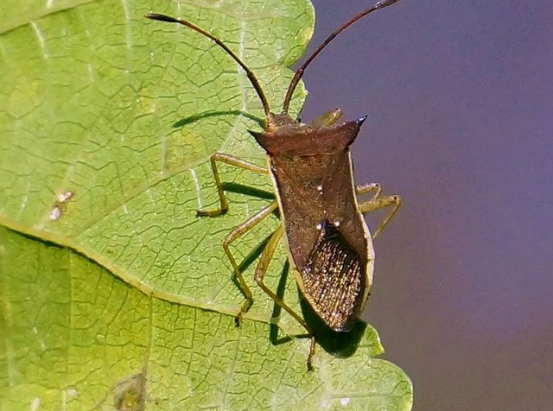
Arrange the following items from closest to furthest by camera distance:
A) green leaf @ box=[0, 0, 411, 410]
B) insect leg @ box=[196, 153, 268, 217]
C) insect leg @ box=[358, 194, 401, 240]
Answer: green leaf @ box=[0, 0, 411, 410]
insect leg @ box=[196, 153, 268, 217]
insect leg @ box=[358, 194, 401, 240]

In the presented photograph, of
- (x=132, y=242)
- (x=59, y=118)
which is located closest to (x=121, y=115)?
(x=59, y=118)

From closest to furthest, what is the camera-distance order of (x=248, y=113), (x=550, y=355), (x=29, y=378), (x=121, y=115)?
(x=29, y=378) < (x=121, y=115) < (x=248, y=113) < (x=550, y=355)

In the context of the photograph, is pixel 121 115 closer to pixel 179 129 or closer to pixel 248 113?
pixel 179 129

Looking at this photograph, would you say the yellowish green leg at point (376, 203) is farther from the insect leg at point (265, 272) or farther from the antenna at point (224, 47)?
the antenna at point (224, 47)

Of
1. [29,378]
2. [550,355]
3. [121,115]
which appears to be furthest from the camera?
[550,355]

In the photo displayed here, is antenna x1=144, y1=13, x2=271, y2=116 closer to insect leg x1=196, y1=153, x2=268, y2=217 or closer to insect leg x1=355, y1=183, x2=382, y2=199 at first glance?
insect leg x1=196, y1=153, x2=268, y2=217

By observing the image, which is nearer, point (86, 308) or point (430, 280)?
point (86, 308)

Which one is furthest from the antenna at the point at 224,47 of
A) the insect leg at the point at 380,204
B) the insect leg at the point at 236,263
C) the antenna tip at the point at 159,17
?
the insect leg at the point at 380,204

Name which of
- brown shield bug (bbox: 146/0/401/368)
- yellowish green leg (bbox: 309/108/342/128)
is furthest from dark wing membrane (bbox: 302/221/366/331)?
yellowish green leg (bbox: 309/108/342/128)
